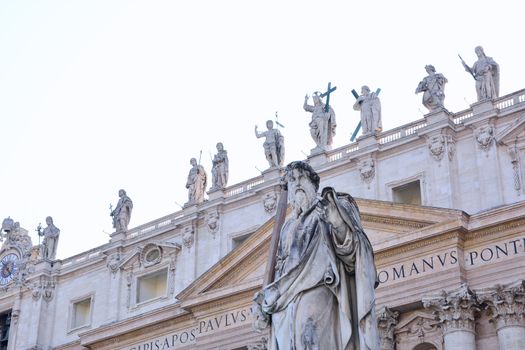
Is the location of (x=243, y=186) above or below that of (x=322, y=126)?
below

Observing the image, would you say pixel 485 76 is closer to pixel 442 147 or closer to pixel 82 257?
pixel 442 147

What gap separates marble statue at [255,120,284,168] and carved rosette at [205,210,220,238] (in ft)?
8.71

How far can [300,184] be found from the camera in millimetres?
7988

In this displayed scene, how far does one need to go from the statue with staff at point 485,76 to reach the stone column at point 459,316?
5.96 m

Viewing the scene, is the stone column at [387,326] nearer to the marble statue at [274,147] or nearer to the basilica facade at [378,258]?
the basilica facade at [378,258]

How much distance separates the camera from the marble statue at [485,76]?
27656 mm

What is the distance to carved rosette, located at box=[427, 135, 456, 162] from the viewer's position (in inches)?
1079

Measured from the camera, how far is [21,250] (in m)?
39.6

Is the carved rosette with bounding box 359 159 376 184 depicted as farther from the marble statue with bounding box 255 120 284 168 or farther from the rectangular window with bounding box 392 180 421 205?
the marble statue with bounding box 255 120 284 168

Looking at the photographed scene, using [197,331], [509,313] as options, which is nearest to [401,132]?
[509,313]

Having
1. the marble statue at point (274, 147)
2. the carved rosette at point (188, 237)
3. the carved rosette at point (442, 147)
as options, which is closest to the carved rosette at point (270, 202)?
the marble statue at point (274, 147)

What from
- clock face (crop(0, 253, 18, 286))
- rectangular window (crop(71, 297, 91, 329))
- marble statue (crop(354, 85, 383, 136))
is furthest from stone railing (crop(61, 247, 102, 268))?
marble statue (crop(354, 85, 383, 136))

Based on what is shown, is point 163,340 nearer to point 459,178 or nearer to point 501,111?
point 459,178

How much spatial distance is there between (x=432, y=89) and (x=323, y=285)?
2199cm
